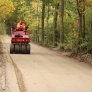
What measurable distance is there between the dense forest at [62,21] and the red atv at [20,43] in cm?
408

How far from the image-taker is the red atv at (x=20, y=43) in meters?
33.0

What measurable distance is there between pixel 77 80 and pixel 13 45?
56.8 ft

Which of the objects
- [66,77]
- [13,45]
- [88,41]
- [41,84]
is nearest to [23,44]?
[13,45]

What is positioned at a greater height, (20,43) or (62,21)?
(62,21)

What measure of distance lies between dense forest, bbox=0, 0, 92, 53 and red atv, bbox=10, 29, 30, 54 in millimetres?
4079

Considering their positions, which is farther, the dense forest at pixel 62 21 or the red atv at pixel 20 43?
the red atv at pixel 20 43

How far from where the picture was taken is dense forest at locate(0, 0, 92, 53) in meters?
32.0

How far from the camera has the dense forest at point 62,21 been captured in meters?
32.0

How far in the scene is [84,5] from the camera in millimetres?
30641

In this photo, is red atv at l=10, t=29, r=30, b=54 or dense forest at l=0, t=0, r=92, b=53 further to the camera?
red atv at l=10, t=29, r=30, b=54

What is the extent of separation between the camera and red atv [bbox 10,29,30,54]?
1298 inches

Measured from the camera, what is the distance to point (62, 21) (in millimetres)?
41656

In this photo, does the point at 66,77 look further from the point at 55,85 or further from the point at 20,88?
the point at 20,88

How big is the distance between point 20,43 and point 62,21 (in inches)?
383
